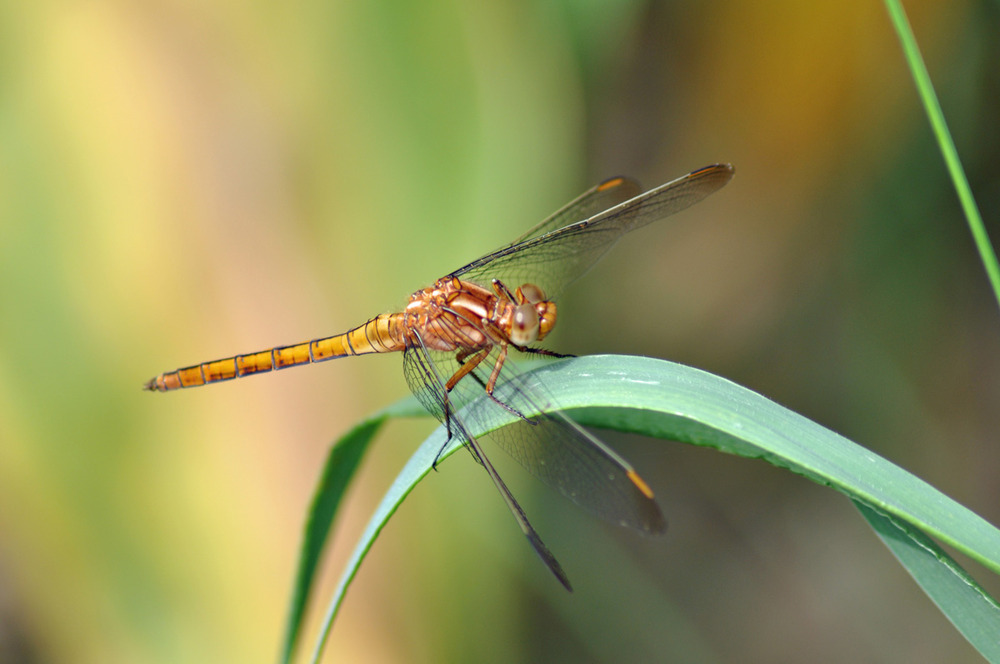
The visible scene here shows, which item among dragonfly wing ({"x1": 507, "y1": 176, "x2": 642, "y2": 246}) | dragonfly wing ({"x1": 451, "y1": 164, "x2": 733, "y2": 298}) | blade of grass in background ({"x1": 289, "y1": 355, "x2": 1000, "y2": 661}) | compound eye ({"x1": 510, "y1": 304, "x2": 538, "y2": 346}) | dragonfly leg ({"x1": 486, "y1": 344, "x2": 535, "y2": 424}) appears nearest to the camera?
blade of grass in background ({"x1": 289, "y1": 355, "x2": 1000, "y2": 661})

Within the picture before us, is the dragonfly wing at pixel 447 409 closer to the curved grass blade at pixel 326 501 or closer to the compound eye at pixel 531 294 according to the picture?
the curved grass blade at pixel 326 501

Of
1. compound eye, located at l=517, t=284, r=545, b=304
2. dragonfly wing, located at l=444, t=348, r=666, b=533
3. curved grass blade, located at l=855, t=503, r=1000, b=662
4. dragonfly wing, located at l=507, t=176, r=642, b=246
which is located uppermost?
dragonfly wing, located at l=507, t=176, r=642, b=246

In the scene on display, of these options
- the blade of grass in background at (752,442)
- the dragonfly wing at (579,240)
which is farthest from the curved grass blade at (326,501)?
the dragonfly wing at (579,240)

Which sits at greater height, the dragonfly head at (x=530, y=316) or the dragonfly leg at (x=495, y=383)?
the dragonfly head at (x=530, y=316)

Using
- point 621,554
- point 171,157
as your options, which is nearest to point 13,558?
point 171,157

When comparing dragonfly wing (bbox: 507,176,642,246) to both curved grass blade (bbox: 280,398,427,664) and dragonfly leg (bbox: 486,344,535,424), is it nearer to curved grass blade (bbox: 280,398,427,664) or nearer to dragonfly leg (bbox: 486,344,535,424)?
dragonfly leg (bbox: 486,344,535,424)

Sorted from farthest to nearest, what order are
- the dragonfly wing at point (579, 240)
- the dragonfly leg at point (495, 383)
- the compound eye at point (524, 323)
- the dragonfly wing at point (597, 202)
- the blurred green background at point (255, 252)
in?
1. the blurred green background at point (255, 252)
2. the dragonfly wing at point (597, 202)
3. the dragonfly wing at point (579, 240)
4. the compound eye at point (524, 323)
5. the dragonfly leg at point (495, 383)

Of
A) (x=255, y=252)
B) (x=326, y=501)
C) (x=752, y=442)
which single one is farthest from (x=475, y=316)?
(x=255, y=252)

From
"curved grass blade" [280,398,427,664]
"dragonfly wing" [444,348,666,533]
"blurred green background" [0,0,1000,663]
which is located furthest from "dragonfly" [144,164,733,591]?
"blurred green background" [0,0,1000,663]

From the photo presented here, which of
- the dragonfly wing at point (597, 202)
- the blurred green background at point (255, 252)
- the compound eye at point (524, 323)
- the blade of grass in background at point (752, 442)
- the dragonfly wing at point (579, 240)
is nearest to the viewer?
the blade of grass in background at point (752, 442)

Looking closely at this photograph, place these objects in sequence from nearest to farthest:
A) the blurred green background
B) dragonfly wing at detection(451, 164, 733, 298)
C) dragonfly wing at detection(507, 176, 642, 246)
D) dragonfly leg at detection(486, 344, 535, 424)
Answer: dragonfly leg at detection(486, 344, 535, 424) < dragonfly wing at detection(451, 164, 733, 298) < dragonfly wing at detection(507, 176, 642, 246) < the blurred green background
